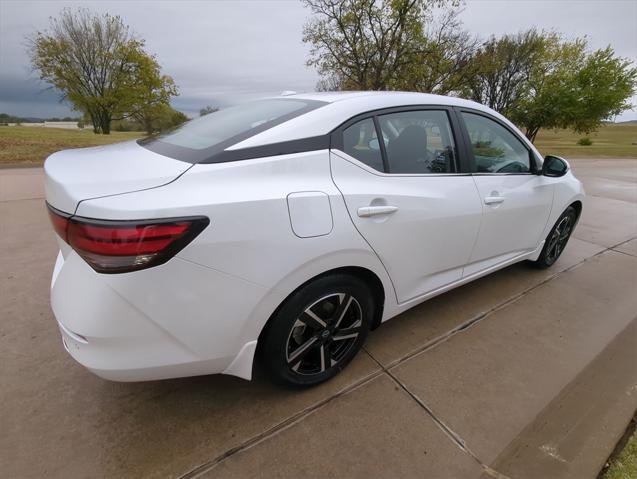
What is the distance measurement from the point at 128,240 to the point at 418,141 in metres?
1.74

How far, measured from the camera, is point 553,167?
9.53 feet

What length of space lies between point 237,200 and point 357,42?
16939 millimetres

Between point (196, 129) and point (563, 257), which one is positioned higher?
point (196, 129)

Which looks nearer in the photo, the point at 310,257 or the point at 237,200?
the point at 237,200

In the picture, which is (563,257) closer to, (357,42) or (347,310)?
(347,310)

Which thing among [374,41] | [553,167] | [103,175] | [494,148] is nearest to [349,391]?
[103,175]

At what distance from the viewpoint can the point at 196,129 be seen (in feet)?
6.86

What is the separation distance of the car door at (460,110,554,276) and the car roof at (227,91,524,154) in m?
0.55

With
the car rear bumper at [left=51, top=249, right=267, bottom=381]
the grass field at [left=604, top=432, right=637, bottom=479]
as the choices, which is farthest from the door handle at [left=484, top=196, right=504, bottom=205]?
the car rear bumper at [left=51, top=249, right=267, bottom=381]

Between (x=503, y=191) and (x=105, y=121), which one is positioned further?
(x=105, y=121)

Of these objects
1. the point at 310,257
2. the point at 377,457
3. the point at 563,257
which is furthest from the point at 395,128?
the point at 563,257

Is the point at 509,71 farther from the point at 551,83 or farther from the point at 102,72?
the point at 102,72

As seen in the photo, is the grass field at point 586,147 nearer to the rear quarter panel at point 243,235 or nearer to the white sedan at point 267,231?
the white sedan at point 267,231

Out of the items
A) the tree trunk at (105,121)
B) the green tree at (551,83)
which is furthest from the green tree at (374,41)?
the tree trunk at (105,121)
